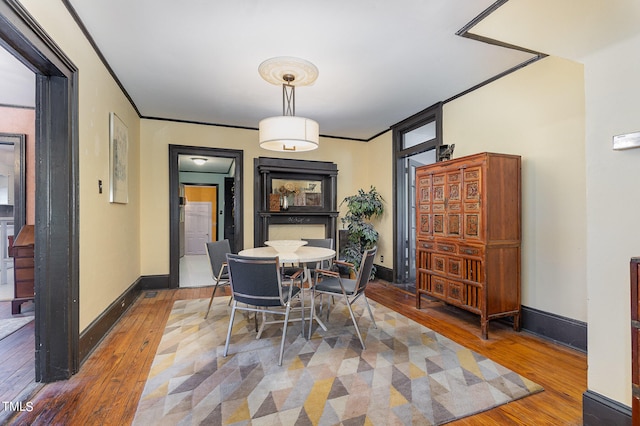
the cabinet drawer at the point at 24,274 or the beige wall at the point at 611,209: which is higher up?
the beige wall at the point at 611,209

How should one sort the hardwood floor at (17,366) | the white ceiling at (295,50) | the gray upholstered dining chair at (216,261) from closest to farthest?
1. the hardwood floor at (17,366)
2. the white ceiling at (295,50)
3. the gray upholstered dining chair at (216,261)

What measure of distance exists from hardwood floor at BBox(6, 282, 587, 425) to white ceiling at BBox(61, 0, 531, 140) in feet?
8.67

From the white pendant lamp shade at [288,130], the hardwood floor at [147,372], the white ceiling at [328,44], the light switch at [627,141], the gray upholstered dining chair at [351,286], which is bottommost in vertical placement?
the hardwood floor at [147,372]

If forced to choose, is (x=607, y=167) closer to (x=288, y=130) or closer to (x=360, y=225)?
(x=288, y=130)

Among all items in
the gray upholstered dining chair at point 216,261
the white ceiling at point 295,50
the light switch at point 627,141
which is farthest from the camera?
the gray upholstered dining chair at point 216,261

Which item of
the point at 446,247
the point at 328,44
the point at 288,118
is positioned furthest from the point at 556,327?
the point at 328,44

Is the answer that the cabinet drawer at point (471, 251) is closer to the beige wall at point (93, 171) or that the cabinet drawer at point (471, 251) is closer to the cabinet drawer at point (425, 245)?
the cabinet drawer at point (425, 245)

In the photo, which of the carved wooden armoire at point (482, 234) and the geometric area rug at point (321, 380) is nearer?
the geometric area rug at point (321, 380)

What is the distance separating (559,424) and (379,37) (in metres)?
2.90

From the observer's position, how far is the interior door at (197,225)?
9438 millimetres

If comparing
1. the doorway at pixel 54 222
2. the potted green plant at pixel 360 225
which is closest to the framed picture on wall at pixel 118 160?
the doorway at pixel 54 222

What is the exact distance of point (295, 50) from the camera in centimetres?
266

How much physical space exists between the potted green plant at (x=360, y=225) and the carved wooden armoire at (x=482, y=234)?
1896 millimetres

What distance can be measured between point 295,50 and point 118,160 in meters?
2.28
